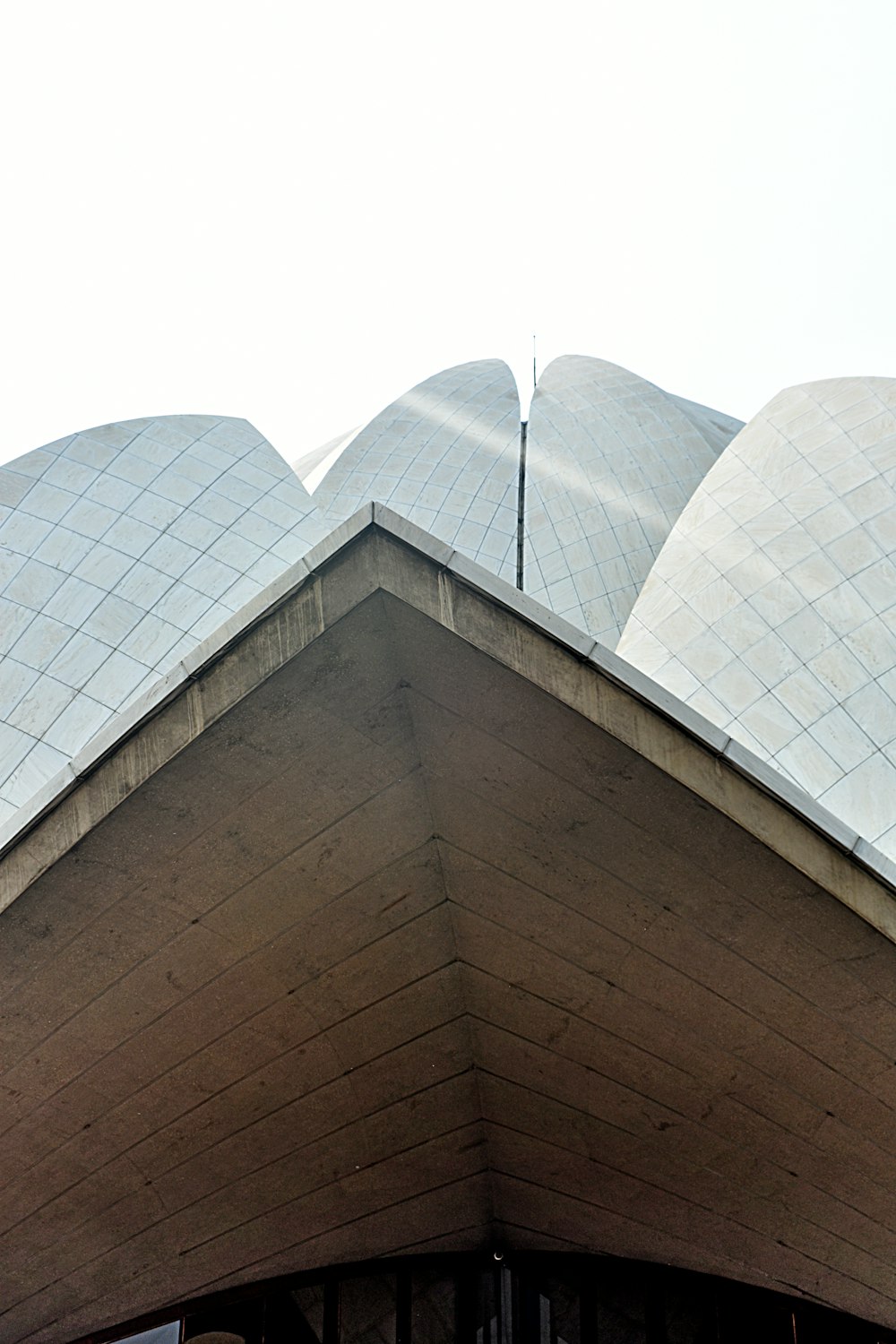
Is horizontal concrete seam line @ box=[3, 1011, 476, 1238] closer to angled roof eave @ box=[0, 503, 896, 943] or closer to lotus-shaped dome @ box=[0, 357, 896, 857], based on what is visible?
angled roof eave @ box=[0, 503, 896, 943]

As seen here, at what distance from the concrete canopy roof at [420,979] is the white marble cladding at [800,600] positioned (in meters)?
2.57

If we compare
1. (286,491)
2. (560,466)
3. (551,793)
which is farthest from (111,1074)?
(560,466)

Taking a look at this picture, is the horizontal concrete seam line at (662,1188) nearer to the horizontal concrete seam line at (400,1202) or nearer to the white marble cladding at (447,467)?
the horizontal concrete seam line at (400,1202)

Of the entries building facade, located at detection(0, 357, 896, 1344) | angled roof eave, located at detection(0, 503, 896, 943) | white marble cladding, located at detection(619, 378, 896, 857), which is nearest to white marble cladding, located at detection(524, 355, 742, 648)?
white marble cladding, located at detection(619, 378, 896, 857)

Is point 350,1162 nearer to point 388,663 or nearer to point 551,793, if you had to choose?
point 551,793

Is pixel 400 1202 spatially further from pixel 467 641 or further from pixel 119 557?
pixel 119 557

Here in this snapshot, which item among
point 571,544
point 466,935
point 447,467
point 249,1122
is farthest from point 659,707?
point 447,467

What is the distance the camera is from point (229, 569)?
49.4 ft

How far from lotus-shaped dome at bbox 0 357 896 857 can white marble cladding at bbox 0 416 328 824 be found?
0.03 meters

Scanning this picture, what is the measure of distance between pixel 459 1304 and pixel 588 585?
899 cm

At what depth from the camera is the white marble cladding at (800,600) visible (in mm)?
10883

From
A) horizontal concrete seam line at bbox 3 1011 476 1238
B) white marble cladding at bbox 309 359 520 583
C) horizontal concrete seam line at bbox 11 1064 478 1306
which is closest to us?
horizontal concrete seam line at bbox 3 1011 476 1238

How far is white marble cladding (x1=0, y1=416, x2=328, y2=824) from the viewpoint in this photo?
13.5 meters

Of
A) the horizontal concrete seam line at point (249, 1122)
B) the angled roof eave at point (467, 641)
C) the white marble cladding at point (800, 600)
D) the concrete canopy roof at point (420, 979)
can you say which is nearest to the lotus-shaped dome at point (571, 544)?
the white marble cladding at point (800, 600)
